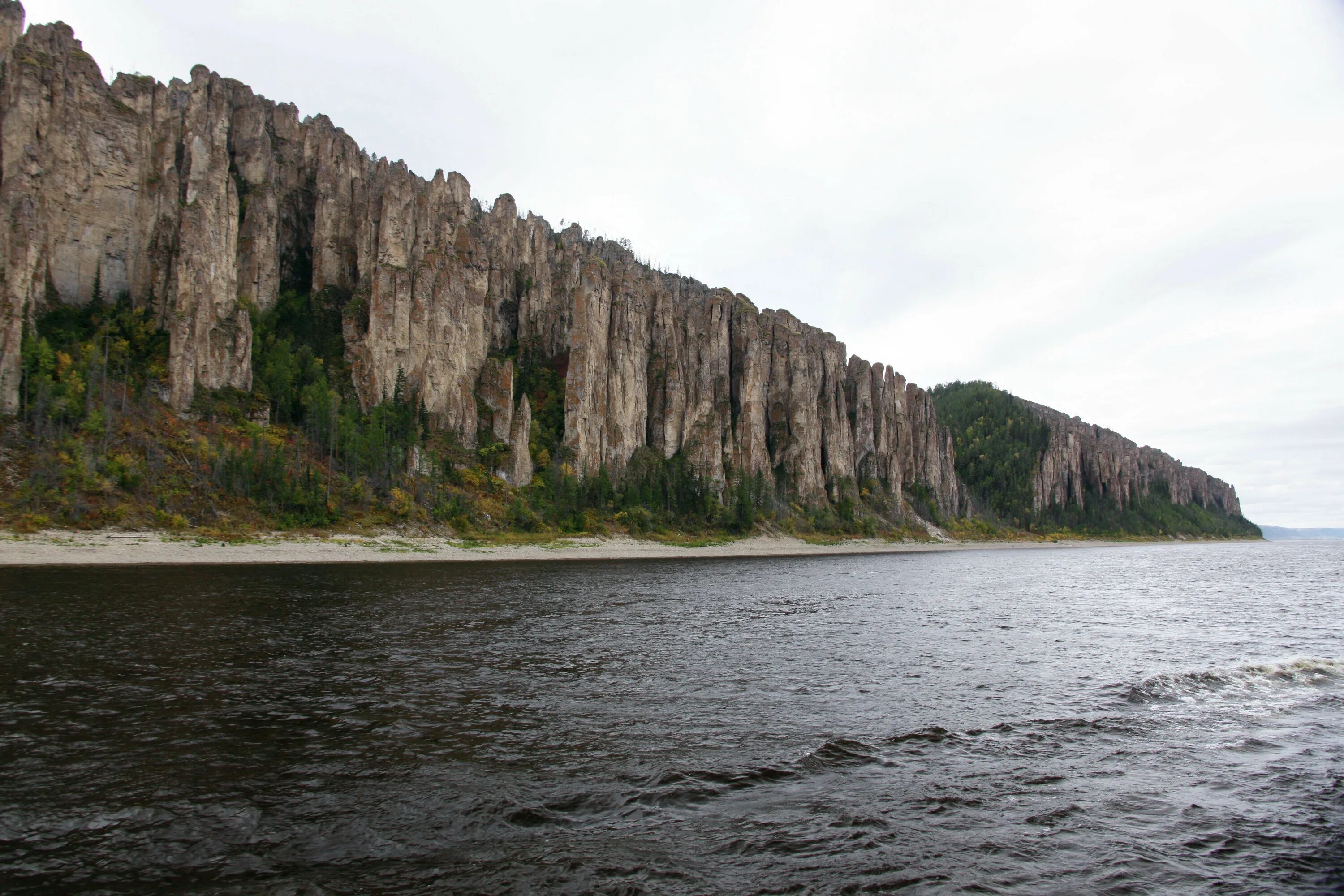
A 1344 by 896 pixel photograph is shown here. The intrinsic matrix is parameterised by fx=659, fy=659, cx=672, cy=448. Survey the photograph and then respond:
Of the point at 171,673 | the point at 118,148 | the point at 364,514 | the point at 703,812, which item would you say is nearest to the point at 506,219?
the point at 118,148

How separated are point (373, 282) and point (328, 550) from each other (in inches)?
2290

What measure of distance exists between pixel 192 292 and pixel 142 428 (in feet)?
77.2

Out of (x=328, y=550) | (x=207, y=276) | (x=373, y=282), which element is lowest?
(x=328, y=550)

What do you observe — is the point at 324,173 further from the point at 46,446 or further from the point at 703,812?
the point at 703,812

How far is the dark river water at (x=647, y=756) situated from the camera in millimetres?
8227

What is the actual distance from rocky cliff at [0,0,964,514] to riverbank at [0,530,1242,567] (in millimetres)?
23146

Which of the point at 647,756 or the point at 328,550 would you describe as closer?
the point at 647,756

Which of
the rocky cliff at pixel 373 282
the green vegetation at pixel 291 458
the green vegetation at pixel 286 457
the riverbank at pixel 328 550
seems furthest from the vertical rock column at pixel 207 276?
the riverbank at pixel 328 550

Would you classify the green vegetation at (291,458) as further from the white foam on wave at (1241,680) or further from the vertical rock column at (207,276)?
the white foam on wave at (1241,680)

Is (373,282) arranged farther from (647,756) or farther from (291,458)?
(647,756)

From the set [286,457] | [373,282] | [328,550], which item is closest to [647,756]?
[328,550]

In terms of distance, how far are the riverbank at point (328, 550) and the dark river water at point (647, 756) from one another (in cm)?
2250

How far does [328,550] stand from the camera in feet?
195

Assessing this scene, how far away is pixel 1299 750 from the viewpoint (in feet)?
43.5
